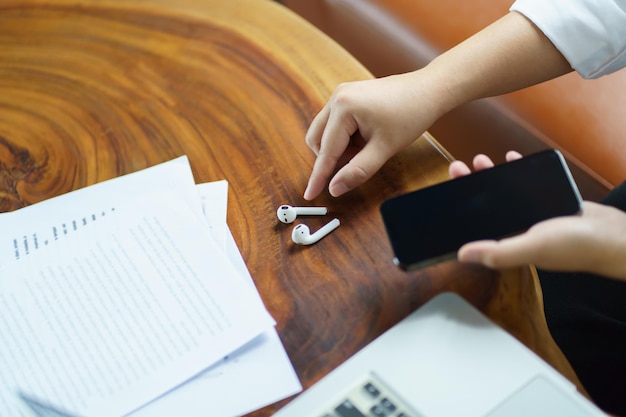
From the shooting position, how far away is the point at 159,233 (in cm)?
57

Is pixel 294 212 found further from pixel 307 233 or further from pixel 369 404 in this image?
pixel 369 404

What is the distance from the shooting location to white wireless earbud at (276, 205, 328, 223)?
550 mm

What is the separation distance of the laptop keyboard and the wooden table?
1.5 inches

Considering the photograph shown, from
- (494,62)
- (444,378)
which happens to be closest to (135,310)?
(444,378)

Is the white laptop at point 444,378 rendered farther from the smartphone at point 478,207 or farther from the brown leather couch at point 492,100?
the brown leather couch at point 492,100

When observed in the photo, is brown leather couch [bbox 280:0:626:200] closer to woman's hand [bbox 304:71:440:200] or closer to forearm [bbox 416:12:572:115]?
forearm [bbox 416:12:572:115]

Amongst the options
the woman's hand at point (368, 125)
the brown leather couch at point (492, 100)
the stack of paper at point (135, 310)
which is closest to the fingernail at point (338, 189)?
the woman's hand at point (368, 125)

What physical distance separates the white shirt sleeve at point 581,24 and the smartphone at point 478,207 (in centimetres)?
18

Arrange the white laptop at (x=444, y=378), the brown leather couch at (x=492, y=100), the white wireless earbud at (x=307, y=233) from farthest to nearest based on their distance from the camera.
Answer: the brown leather couch at (x=492, y=100), the white wireless earbud at (x=307, y=233), the white laptop at (x=444, y=378)

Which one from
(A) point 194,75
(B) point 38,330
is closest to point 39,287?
(B) point 38,330

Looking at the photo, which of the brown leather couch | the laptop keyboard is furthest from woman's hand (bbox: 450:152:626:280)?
the brown leather couch

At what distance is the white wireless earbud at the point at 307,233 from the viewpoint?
0.53 m

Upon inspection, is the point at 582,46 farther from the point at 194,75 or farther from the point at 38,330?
the point at 38,330

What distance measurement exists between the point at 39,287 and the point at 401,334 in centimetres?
33
